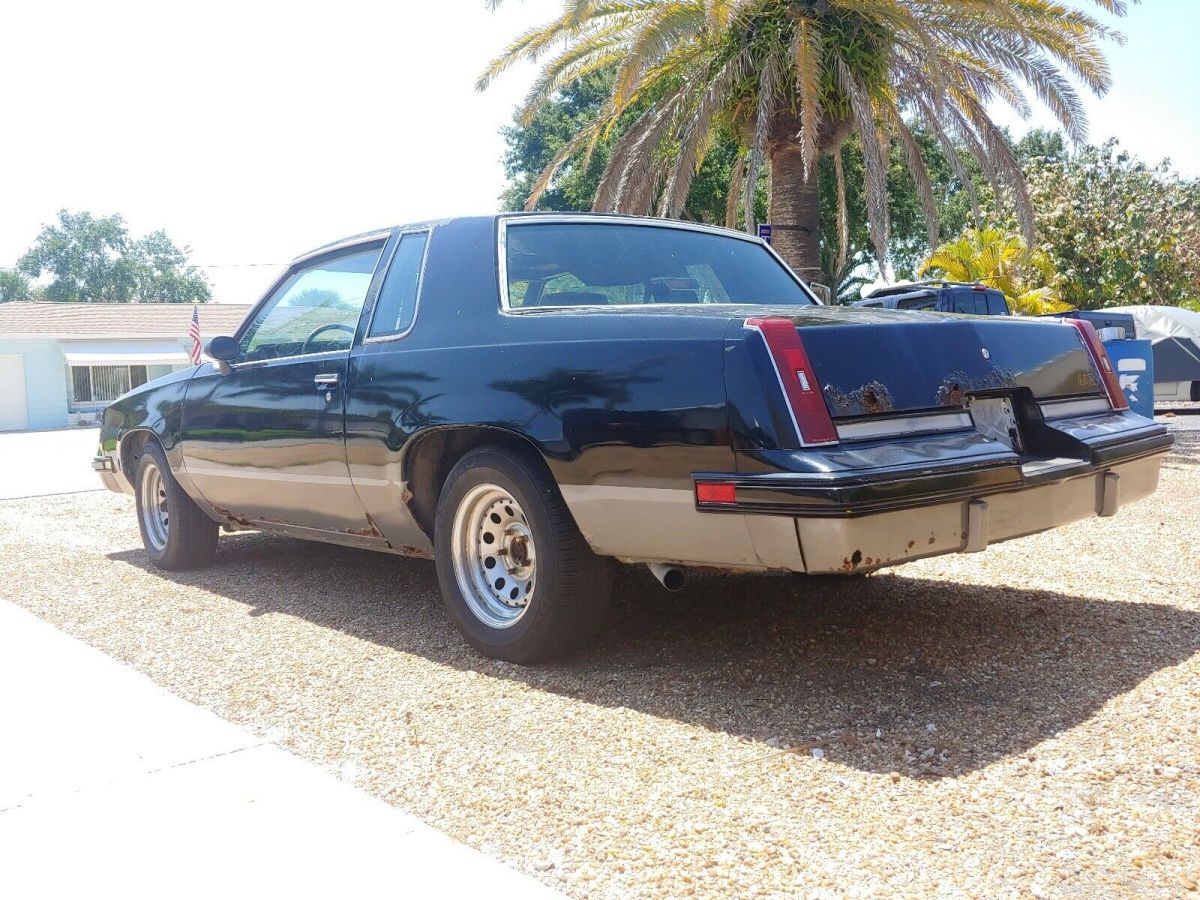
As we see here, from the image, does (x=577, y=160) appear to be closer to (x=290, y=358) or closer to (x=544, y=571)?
(x=290, y=358)

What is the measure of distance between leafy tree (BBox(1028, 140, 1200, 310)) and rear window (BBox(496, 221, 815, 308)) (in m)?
28.3

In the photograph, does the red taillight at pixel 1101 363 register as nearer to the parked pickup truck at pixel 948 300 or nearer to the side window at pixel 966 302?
the parked pickup truck at pixel 948 300

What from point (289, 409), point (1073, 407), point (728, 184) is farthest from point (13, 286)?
point (1073, 407)

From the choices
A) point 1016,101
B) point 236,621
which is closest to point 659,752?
point 236,621

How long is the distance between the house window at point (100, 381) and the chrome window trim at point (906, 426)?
37856 mm

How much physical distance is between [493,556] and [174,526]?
9.62ft

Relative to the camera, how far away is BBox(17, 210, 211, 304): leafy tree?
2950 inches

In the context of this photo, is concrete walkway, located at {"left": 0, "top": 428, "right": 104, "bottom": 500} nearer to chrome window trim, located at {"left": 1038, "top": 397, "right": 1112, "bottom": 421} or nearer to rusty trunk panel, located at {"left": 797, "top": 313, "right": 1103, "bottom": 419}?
rusty trunk panel, located at {"left": 797, "top": 313, "right": 1103, "bottom": 419}

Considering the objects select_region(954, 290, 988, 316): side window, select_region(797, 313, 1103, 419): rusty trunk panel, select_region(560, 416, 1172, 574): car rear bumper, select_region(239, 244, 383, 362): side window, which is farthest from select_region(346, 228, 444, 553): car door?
select_region(954, 290, 988, 316): side window

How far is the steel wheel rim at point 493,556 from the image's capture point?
14.3 feet

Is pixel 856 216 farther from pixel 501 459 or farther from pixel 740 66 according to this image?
pixel 501 459

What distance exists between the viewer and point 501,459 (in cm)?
422

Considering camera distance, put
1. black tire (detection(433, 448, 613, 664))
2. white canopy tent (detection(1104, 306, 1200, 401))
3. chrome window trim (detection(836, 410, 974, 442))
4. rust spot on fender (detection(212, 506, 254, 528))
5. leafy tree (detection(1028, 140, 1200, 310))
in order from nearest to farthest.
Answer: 1. chrome window trim (detection(836, 410, 974, 442))
2. black tire (detection(433, 448, 613, 664))
3. rust spot on fender (detection(212, 506, 254, 528))
4. white canopy tent (detection(1104, 306, 1200, 401))
5. leafy tree (detection(1028, 140, 1200, 310))

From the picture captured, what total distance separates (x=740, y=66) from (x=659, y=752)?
38.0ft
